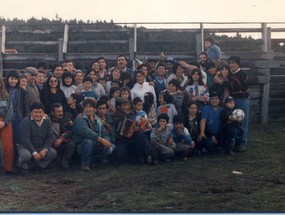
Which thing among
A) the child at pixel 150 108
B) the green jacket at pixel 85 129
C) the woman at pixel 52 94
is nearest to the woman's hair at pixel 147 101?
the child at pixel 150 108

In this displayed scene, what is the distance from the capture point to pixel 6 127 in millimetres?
6676

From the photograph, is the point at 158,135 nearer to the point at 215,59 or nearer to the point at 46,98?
the point at 46,98

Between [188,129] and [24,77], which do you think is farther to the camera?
[188,129]

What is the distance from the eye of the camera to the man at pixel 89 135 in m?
6.74

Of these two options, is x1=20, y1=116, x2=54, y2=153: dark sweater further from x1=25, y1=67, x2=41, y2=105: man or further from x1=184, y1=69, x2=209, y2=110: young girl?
x1=184, y1=69, x2=209, y2=110: young girl

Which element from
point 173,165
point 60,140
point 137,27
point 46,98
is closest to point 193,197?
point 173,165

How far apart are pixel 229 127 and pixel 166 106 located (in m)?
0.91

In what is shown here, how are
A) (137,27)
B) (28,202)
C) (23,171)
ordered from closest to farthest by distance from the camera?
1. (28,202)
2. (23,171)
3. (137,27)

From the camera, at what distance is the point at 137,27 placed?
11133 millimetres

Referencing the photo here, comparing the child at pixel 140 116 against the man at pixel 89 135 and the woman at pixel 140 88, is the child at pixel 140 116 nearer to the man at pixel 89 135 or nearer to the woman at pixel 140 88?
the woman at pixel 140 88

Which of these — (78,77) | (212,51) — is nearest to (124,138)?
(78,77)

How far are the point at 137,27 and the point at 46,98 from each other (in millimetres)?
4426

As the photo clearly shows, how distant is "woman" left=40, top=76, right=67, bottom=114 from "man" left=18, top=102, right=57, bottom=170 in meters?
0.45

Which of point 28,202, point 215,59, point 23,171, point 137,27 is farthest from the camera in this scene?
point 137,27
